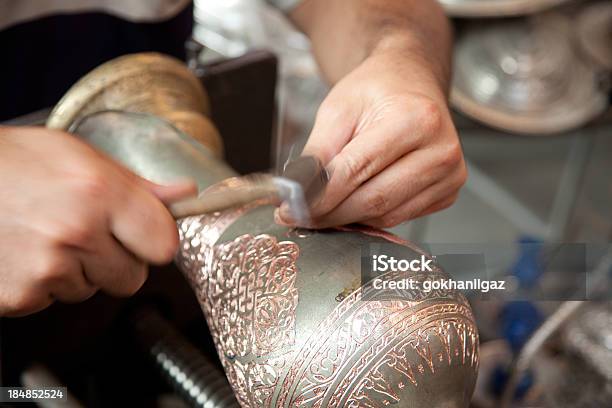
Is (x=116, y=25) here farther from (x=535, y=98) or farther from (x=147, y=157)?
(x=535, y=98)

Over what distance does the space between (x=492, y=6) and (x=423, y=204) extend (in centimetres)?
79

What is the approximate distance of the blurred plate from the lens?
50.1 inches

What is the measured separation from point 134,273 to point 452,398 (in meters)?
0.17

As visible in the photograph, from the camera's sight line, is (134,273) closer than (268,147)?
Yes

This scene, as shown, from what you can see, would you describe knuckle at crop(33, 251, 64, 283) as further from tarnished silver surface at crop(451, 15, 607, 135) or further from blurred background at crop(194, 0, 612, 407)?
tarnished silver surface at crop(451, 15, 607, 135)

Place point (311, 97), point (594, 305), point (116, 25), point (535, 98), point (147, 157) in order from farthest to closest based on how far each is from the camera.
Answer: point (311, 97), point (535, 98), point (594, 305), point (116, 25), point (147, 157)

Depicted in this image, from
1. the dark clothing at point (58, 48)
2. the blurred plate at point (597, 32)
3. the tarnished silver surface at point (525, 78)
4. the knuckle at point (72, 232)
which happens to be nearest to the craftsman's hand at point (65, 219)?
the knuckle at point (72, 232)

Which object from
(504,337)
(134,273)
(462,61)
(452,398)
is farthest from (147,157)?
(462,61)

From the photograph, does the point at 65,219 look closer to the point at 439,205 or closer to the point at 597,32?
the point at 439,205

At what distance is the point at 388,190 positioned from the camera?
47 cm

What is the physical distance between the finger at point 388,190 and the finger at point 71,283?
5.1 inches

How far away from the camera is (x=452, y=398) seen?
0.40 meters

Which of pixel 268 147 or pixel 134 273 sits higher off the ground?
pixel 134 273

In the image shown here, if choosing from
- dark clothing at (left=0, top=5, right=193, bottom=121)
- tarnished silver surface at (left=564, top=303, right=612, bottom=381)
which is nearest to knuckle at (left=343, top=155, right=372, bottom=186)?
dark clothing at (left=0, top=5, right=193, bottom=121)
